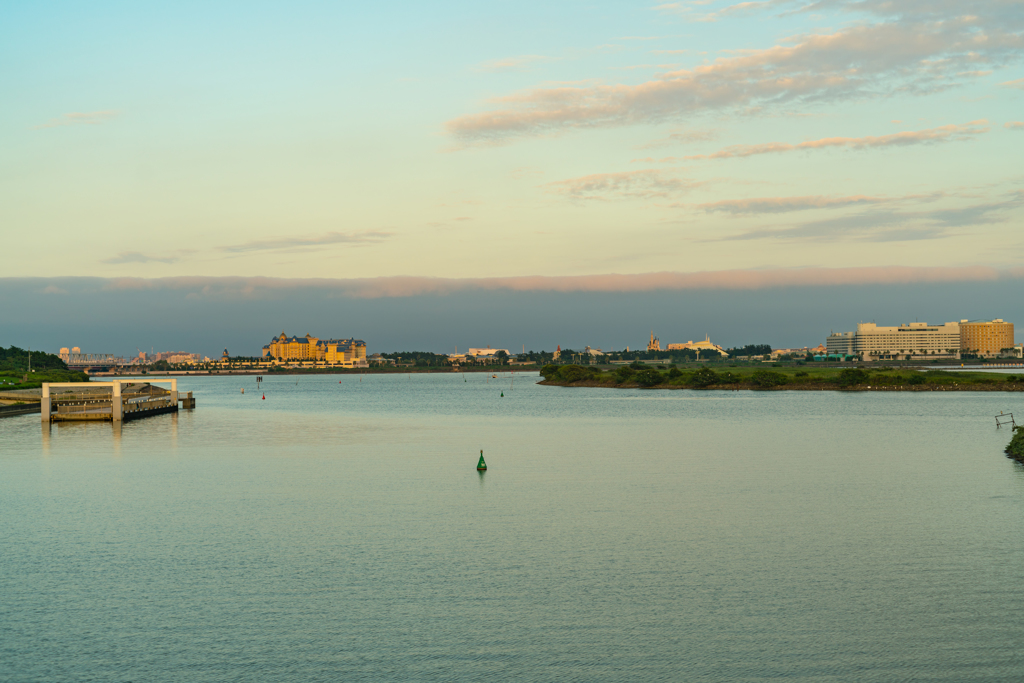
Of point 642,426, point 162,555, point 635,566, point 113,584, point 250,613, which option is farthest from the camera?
point 642,426

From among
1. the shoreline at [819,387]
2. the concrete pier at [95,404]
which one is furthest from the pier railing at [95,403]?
the shoreline at [819,387]

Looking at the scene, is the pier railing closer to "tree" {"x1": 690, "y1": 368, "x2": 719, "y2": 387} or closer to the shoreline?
the shoreline

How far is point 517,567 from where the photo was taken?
948 inches

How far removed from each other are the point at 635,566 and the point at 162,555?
47.4 ft

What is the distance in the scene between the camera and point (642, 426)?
3031 inches

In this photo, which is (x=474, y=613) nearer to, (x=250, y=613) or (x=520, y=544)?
(x=250, y=613)

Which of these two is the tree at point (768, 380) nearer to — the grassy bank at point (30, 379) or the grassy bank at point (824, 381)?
the grassy bank at point (824, 381)

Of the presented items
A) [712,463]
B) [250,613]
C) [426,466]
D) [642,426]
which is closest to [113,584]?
[250,613]

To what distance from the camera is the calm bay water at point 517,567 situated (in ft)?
54.9

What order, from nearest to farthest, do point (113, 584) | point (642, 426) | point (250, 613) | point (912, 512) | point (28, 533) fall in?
point (250, 613) < point (113, 584) < point (28, 533) < point (912, 512) < point (642, 426)

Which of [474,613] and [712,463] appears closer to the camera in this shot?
[474,613]

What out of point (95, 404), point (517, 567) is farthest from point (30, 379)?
point (517, 567)

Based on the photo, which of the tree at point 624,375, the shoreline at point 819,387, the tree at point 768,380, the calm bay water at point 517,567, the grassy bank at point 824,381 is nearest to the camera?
the calm bay water at point 517,567

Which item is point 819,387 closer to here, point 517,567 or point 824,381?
point 824,381
